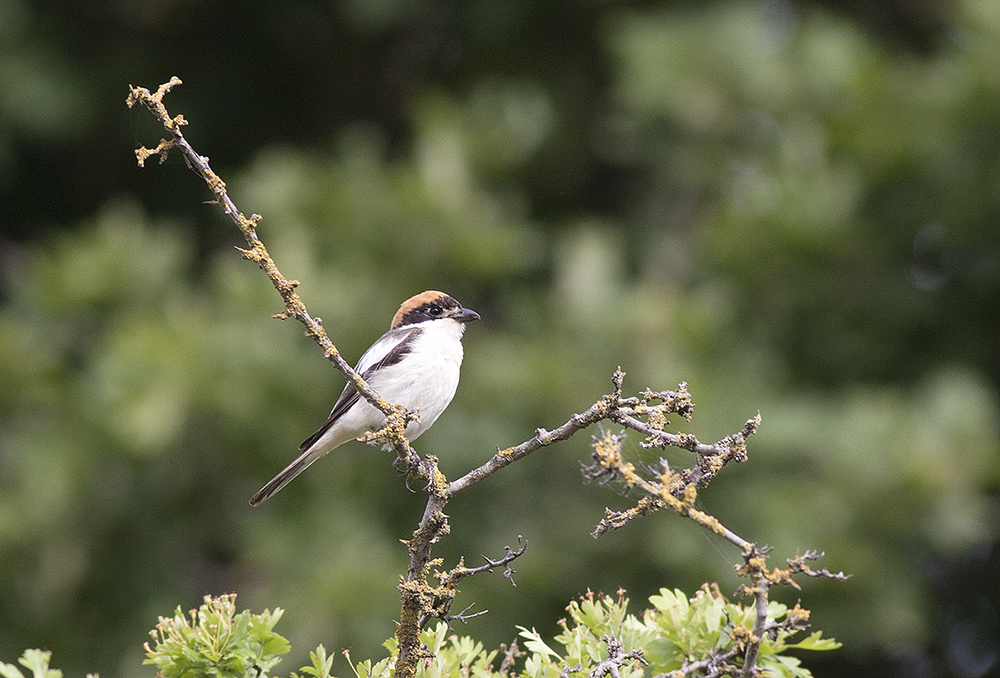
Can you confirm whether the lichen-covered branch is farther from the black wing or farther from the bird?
the black wing

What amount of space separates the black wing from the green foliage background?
9.23 feet

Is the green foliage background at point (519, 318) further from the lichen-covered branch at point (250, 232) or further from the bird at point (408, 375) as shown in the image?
the lichen-covered branch at point (250, 232)

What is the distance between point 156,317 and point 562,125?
4166 millimetres

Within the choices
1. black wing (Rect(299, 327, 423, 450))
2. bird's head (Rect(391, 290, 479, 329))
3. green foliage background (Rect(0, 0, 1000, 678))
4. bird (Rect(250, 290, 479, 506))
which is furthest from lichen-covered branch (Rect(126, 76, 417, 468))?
green foliage background (Rect(0, 0, 1000, 678))

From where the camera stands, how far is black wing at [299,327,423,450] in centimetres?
411

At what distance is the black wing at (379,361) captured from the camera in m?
4.11

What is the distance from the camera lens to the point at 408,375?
3949 millimetres

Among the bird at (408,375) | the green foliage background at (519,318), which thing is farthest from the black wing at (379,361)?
the green foliage background at (519,318)

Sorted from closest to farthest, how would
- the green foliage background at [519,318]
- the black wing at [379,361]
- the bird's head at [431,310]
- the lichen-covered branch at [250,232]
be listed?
1. the lichen-covered branch at [250,232]
2. the black wing at [379,361]
3. the bird's head at [431,310]
4. the green foliage background at [519,318]

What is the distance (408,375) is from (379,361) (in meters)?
0.29

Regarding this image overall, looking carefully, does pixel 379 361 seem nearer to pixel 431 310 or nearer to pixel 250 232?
pixel 431 310

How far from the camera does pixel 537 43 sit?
10.4 metres

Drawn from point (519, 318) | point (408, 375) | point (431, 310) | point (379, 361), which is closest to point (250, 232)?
point (408, 375)

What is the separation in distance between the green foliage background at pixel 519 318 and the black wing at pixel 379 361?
281 centimetres
